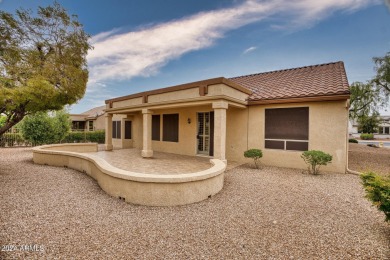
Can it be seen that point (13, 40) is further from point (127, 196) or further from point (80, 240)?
point (80, 240)

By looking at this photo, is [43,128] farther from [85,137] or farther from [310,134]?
[310,134]

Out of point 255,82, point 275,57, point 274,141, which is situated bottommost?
point 274,141

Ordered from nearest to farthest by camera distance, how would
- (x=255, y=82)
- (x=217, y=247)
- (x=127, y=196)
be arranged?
(x=217, y=247), (x=127, y=196), (x=255, y=82)

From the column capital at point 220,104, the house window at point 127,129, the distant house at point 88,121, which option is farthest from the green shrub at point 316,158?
the distant house at point 88,121

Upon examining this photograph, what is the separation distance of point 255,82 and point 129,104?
844 cm

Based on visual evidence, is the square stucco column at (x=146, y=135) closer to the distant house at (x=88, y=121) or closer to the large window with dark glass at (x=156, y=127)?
the large window with dark glass at (x=156, y=127)

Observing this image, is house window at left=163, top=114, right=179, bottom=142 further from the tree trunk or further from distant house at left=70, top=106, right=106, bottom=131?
distant house at left=70, top=106, right=106, bottom=131

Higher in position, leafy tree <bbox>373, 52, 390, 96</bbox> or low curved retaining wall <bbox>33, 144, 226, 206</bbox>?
leafy tree <bbox>373, 52, 390, 96</bbox>

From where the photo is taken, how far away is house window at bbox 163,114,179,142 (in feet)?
41.2

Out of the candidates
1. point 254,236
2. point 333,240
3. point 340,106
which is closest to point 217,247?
point 254,236

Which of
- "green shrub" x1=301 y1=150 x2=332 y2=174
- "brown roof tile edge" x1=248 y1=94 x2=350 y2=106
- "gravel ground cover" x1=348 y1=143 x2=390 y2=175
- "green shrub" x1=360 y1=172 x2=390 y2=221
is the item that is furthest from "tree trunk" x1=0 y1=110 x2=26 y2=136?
"gravel ground cover" x1=348 y1=143 x2=390 y2=175

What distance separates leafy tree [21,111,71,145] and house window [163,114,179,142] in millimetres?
9977

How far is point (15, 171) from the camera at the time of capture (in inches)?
324

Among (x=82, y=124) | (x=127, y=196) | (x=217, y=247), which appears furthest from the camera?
(x=82, y=124)
